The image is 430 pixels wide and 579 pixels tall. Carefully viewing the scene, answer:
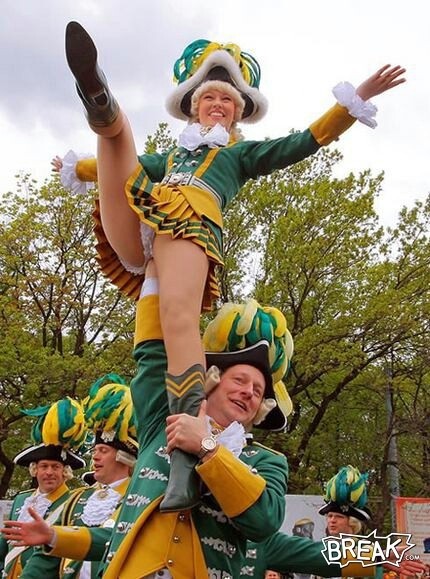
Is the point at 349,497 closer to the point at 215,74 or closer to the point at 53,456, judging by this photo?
the point at 53,456

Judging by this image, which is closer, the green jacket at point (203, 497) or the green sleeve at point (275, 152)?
the green jacket at point (203, 497)

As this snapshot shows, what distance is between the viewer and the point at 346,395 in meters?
17.0

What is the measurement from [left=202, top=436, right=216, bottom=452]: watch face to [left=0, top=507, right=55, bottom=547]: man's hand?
91 centimetres

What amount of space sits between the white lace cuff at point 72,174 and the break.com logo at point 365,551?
6.05 feet

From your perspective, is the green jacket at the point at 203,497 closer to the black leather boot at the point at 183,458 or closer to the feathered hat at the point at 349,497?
the black leather boot at the point at 183,458

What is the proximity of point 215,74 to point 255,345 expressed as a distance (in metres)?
1.32

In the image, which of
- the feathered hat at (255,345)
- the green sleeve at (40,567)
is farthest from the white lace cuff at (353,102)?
the green sleeve at (40,567)

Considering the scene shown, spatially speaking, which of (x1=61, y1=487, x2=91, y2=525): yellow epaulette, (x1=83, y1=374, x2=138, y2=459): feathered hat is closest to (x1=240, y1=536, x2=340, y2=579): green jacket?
(x1=83, y1=374, x2=138, y2=459): feathered hat

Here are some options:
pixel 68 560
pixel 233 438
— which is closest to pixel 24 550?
pixel 68 560

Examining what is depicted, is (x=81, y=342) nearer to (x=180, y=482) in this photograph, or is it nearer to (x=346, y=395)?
(x=346, y=395)

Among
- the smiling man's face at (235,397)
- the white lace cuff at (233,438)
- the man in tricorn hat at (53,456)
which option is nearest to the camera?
the white lace cuff at (233,438)

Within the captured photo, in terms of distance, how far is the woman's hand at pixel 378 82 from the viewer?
9.50ft

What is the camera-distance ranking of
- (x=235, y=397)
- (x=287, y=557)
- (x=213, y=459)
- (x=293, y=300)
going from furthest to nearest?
1. (x=293, y=300)
2. (x=287, y=557)
3. (x=235, y=397)
4. (x=213, y=459)

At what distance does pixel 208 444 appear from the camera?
2.30 meters
